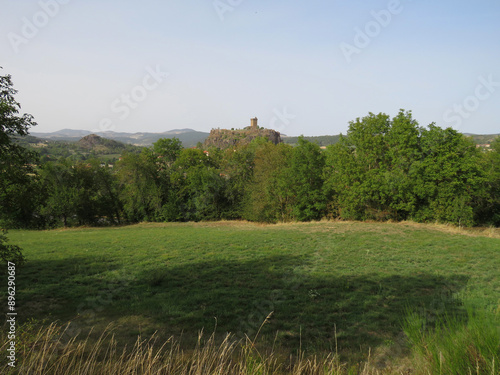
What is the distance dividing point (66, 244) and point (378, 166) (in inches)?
1147

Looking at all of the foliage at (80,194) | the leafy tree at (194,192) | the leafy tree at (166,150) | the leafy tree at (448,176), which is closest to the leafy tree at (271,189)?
the leafy tree at (194,192)

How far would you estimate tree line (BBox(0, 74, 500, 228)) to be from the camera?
2728cm

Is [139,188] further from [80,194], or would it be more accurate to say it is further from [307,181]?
[307,181]

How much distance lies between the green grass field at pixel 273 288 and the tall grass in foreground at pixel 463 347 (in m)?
0.61

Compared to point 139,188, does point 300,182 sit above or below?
above

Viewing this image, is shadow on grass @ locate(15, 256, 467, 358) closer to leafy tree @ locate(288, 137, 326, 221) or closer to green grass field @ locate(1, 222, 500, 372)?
green grass field @ locate(1, 222, 500, 372)

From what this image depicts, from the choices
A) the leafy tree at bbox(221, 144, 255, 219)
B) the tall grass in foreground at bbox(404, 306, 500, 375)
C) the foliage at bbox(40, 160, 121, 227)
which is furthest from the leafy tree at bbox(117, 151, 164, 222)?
the tall grass in foreground at bbox(404, 306, 500, 375)

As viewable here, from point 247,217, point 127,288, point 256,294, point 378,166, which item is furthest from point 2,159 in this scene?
point 247,217

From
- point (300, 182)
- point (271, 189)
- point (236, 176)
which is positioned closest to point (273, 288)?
point (300, 182)

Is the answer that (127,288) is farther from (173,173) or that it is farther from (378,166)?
(173,173)

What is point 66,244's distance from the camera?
18.8 meters

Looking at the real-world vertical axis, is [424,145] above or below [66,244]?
above

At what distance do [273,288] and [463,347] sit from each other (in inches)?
298

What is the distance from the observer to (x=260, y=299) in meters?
8.55
